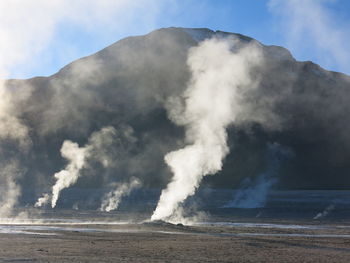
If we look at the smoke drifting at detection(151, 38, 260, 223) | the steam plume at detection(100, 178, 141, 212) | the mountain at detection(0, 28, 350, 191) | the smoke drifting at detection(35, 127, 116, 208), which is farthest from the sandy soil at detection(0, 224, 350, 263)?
Result: the mountain at detection(0, 28, 350, 191)

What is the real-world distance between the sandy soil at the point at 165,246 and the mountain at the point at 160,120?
5637 centimetres

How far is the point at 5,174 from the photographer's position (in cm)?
8944

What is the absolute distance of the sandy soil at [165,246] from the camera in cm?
2210

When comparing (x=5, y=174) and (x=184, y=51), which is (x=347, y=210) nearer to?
(x=5, y=174)

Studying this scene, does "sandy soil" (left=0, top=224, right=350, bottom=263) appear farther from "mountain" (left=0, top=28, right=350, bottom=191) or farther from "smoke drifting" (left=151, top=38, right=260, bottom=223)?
"mountain" (left=0, top=28, right=350, bottom=191)

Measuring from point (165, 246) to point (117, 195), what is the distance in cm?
5621

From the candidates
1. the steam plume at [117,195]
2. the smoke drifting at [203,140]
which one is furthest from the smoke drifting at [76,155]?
the smoke drifting at [203,140]

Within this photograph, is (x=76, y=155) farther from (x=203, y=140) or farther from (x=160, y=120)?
(x=203, y=140)

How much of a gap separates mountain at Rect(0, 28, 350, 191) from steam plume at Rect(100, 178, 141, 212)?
2.02 metres

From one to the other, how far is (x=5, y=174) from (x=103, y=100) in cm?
3027

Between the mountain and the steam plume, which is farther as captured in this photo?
the mountain

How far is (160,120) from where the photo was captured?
110 metres

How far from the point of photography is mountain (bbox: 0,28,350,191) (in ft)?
315

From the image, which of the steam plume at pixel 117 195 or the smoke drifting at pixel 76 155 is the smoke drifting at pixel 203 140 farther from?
the smoke drifting at pixel 76 155
